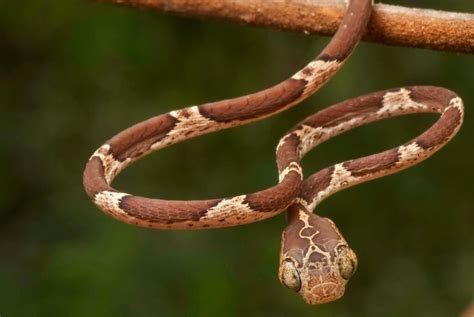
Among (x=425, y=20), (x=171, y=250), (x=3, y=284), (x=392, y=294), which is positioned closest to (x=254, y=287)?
(x=171, y=250)

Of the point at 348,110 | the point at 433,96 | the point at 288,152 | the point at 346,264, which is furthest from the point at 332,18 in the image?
the point at 346,264

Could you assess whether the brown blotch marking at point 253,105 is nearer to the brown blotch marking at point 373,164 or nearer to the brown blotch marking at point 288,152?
the brown blotch marking at point 288,152

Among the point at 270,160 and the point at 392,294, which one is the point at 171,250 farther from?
the point at 392,294

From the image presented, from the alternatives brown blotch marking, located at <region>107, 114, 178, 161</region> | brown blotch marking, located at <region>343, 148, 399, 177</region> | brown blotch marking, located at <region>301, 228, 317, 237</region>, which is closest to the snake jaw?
brown blotch marking, located at <region>301, 228, 317, 237</region>

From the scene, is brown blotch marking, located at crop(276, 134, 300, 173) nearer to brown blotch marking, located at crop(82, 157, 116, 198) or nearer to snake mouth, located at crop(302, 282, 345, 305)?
snake mouth, located at crop(302, 282, 345, 305)

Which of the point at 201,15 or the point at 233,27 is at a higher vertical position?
the point at 233,27
